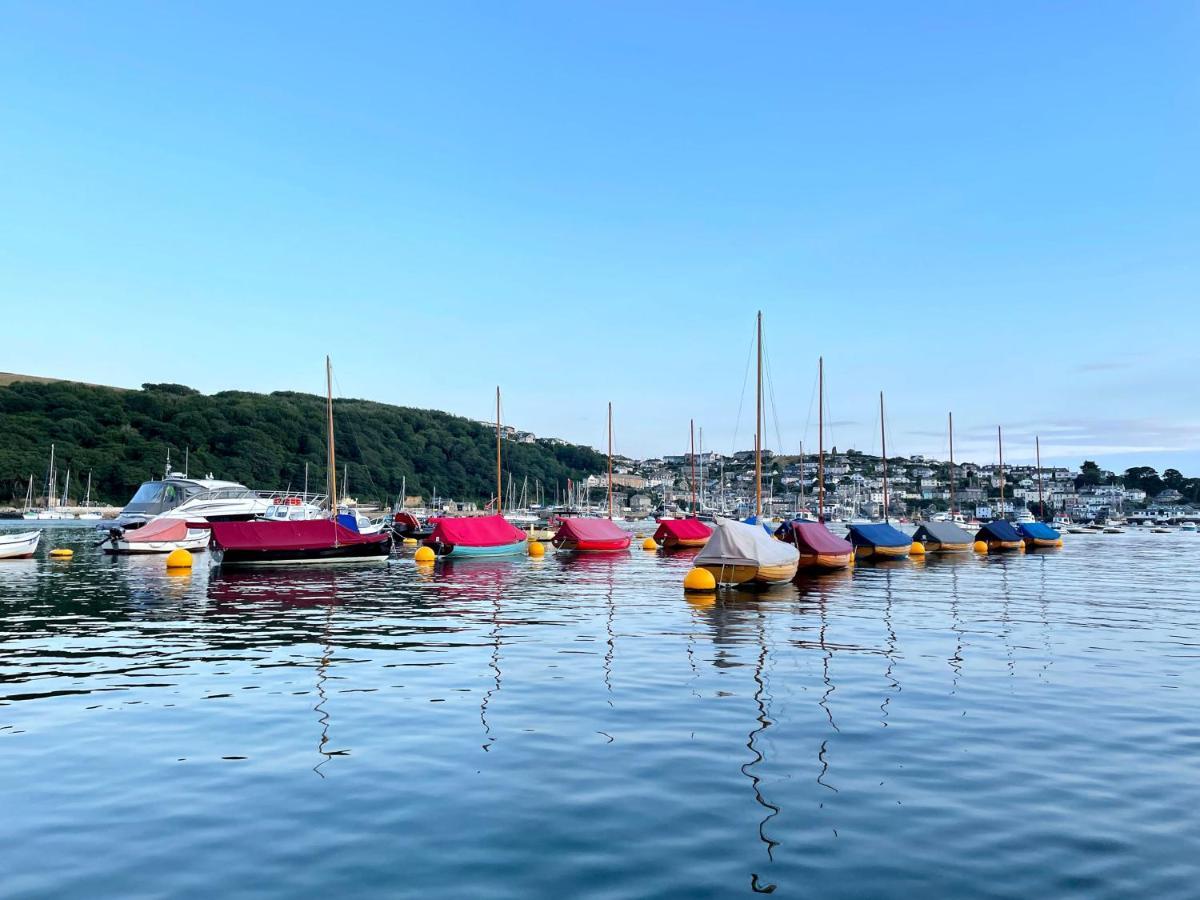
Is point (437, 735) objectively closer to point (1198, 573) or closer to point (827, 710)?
point (827, 710)

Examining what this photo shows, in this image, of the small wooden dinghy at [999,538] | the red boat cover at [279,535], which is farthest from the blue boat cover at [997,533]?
the red boat cover at [279,535]

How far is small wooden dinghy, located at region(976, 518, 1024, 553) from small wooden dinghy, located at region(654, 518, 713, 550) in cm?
2354

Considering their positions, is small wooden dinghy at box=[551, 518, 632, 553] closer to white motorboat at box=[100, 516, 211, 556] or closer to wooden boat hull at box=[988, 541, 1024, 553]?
white motorboat at box=[100, 516, 211, 556]

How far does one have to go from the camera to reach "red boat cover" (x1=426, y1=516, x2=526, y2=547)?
2228 inches

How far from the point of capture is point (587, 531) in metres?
67.6

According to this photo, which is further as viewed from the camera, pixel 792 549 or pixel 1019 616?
pixel 792 549

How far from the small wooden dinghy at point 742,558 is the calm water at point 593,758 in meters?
9.73

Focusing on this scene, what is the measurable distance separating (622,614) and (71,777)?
64.9 ft

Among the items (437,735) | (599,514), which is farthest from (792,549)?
(599,514)

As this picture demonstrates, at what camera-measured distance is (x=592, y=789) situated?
10625mm

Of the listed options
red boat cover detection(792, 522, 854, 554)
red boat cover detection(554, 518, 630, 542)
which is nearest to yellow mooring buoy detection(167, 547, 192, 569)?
red boat cover detection(554, 518, 630, 542)

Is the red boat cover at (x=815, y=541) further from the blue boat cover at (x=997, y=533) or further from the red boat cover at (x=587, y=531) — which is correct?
the blue boat cover at (x=997, y=533)

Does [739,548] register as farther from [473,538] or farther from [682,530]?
[682,530]

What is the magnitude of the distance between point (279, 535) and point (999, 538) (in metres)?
58.6
